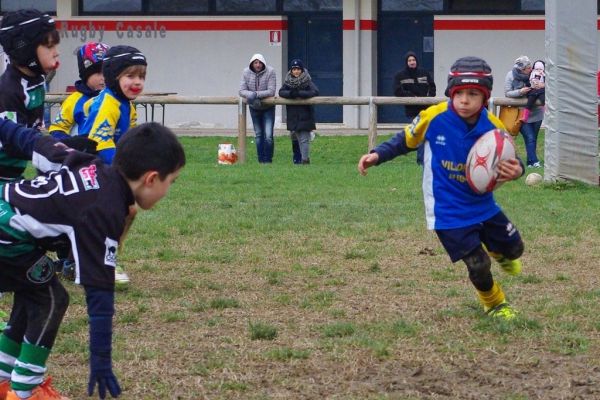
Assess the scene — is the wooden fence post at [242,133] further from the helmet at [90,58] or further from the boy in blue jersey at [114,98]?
the boy in blue jersey at [114,98]

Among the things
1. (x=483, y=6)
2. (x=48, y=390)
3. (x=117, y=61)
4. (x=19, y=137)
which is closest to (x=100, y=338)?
(x=48, y=390)

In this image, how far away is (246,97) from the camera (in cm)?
1888

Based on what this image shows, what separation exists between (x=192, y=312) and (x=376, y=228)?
377 centimetres

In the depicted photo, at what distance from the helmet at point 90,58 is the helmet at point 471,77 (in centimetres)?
250

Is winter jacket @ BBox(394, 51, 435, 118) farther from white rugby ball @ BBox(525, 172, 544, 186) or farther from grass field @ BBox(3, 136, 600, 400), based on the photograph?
grass field @ BBox(3, 136, 600, 400)

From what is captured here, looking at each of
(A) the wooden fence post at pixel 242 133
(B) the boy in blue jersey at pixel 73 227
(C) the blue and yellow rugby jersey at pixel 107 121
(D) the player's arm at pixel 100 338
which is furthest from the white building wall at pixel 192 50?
(D) the player's arm at pixel 100 338

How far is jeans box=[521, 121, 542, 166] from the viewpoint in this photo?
59.5ft

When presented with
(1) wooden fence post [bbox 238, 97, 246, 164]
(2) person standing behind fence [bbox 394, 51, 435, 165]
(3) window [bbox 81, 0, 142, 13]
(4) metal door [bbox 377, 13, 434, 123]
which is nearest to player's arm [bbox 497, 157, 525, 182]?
(1) wooden fence post [bbox 238, 97, 246, 164]

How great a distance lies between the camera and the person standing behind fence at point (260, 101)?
1881 cm

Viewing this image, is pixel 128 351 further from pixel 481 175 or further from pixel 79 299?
pixel 481 175

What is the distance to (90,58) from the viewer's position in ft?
26.3

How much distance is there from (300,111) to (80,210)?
14.3 meters

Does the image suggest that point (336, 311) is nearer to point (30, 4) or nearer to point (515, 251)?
point (515, 251)

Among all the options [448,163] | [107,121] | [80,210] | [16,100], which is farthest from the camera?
[107,121]
